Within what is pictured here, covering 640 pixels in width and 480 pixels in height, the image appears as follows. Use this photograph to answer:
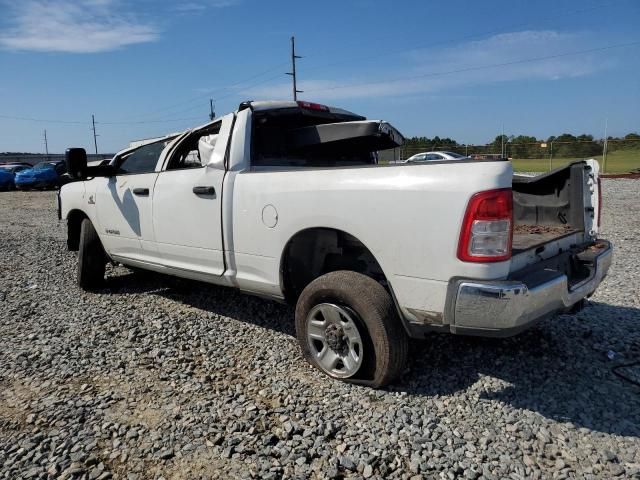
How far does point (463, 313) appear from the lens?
106 inches

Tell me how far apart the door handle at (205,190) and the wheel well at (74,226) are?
106 inches

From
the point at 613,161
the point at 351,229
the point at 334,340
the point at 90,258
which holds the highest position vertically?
the point at 613,161

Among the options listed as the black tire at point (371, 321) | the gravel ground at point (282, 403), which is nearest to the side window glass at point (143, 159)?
the gravel ground at point (282, 403)

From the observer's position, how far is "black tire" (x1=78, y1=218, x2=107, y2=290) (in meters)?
5.69

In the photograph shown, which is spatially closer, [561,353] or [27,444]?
[27,444]

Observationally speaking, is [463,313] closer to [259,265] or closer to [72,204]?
[259,265]

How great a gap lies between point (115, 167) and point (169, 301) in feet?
5.02

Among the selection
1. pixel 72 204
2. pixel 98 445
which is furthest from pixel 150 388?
pixel 72 204

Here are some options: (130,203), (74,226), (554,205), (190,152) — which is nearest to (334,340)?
(554,205)

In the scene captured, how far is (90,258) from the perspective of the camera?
18.8 feet

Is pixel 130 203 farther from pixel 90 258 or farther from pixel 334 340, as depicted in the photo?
pixel 334 340

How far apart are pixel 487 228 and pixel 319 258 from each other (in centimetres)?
142

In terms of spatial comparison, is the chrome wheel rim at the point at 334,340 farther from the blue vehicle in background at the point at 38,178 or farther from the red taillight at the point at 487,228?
the blue vehicle in background at the point at 38,178

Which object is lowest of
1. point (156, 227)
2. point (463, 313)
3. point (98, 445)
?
point (98, 445)
